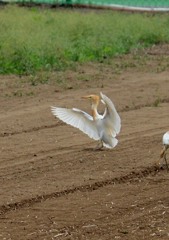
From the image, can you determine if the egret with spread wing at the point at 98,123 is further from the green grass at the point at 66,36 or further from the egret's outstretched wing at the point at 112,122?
the green grass at the point at 66,36

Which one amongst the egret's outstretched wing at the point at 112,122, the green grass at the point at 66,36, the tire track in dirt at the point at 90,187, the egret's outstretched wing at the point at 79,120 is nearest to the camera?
the tire track in dirt at the point at 90,187

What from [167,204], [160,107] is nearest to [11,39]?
[160,107]

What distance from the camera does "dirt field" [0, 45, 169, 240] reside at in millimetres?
8031

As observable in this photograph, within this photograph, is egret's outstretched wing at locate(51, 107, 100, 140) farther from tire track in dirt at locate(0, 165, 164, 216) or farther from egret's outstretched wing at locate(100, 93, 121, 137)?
tire track in dirt at locate(0, 165, 164, 216)

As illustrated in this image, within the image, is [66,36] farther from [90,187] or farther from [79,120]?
[90,187]

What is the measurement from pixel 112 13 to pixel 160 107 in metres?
8.80

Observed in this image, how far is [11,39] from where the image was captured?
55.5 feet

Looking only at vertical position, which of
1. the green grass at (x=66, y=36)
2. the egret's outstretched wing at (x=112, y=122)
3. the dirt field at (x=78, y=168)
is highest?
the egret's outstretched wing at (x=112, y=122)

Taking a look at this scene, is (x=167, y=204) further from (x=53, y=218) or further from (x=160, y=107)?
(x=160, y=107)

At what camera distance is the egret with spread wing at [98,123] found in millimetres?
10633

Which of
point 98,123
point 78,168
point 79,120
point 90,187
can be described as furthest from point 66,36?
point 90,187

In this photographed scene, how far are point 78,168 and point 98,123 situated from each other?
3.35 ft

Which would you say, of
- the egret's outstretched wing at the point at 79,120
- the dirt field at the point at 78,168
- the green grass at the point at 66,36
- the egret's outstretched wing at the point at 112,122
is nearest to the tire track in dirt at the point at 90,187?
the dirt field at the point at 78,168

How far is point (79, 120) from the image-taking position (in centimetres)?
1094
